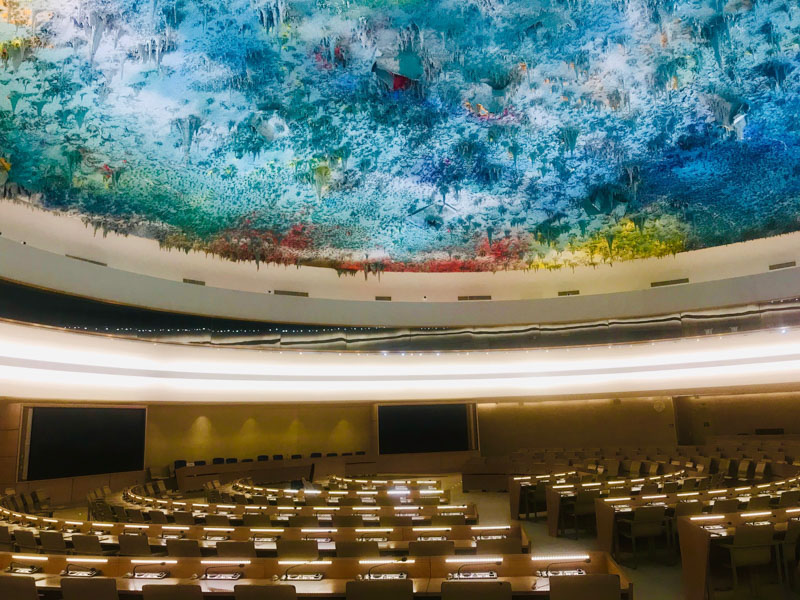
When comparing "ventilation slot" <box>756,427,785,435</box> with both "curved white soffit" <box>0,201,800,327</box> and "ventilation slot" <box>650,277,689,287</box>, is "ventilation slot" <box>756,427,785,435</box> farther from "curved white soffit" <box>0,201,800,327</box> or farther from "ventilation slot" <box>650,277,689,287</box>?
"ventilation slot" <box>650,277,689,287</box>

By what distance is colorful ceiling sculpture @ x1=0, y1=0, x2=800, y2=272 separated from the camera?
7.12 metres

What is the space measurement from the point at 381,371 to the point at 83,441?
308 inches

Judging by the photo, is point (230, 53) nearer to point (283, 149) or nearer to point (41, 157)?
point (283, 149)

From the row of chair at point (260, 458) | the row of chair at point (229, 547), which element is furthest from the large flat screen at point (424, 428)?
the row of chair at point (229, 547)

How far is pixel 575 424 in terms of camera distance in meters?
20.0

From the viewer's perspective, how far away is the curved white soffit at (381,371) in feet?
39.9

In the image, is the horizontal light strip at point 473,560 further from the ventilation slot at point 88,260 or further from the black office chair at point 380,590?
the ventilation slot at point 88,260

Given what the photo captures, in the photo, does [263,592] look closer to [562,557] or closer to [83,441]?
[562,557]

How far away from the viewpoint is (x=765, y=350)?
15.0 m

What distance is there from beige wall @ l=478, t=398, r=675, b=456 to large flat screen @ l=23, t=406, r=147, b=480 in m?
11.1

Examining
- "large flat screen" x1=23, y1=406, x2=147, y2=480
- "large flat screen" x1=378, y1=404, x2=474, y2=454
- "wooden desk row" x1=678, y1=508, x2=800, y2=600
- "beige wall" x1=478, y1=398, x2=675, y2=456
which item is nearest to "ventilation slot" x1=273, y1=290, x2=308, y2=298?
"large flat screen" x1=23, y1=406, x2=147, y2=480

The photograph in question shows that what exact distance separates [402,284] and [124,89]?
10977 mm

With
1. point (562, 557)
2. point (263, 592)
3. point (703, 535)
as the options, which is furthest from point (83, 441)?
point (703, 535)

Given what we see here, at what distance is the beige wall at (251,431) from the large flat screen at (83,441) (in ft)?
1.90
